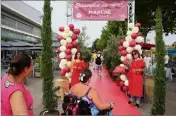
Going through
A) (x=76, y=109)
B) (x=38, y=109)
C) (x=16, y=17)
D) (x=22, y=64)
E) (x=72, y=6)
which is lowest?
(x=38, y=109)

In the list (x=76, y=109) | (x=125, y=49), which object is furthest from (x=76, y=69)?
(x=76, y=109)

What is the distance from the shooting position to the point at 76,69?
11.7m

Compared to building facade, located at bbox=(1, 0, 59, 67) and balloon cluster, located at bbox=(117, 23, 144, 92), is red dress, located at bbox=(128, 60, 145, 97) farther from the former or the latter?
building facade, located at bbox=(1, 0, 59, 67)

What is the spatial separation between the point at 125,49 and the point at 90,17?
1.95 m

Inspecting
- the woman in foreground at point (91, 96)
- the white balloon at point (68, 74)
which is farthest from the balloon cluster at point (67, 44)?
the woman in foreground at point (91, 96)

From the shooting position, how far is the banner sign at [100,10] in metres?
12.7

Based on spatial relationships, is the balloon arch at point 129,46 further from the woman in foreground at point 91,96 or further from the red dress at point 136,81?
the woman in foreground at point 91,96

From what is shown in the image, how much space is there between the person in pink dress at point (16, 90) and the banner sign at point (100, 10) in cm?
1023

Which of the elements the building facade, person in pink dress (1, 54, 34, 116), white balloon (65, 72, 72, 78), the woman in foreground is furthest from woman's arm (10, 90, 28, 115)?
the building facade

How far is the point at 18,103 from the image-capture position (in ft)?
8.22

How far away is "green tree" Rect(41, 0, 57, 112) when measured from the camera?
25.1ft

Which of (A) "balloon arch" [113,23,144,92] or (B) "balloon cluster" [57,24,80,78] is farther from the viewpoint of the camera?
(B) "balloon cluster" [57,24,80,78]

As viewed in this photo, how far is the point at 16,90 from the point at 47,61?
17.2 ft

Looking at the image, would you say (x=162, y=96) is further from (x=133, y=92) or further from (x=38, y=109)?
(x=38, y=109)
